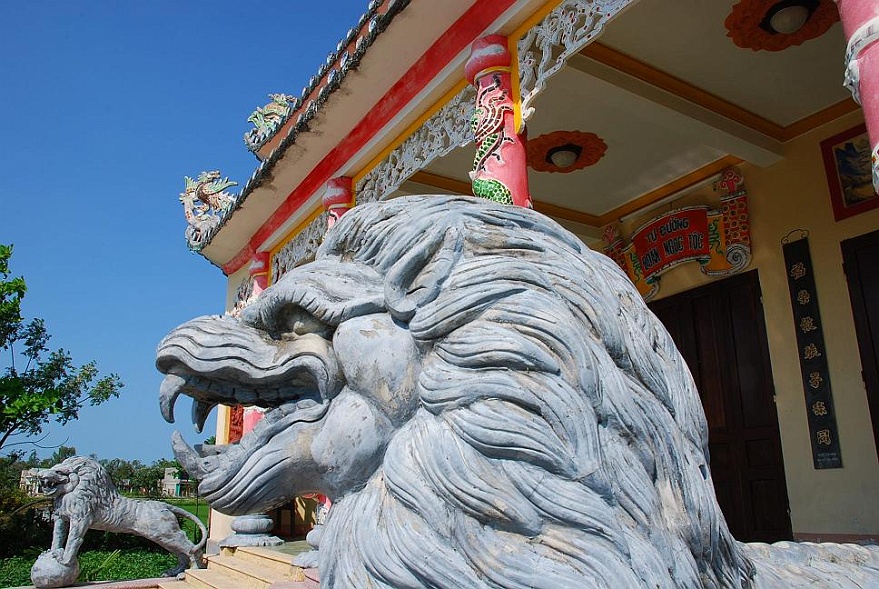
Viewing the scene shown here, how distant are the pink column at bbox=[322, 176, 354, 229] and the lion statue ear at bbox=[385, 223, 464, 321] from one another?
4.30 metres

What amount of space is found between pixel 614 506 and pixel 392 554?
0.27 m

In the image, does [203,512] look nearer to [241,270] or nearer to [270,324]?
[241,270]

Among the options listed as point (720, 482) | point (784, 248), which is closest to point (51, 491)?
point (720, 482)

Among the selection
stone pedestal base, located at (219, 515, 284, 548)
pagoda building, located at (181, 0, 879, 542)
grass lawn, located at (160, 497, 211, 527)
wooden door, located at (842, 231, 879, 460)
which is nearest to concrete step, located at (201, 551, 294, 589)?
stone pedestal base, located at (219, 515, 284, 548)

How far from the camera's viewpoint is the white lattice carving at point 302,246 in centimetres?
580

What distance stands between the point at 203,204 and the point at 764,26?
640 centimetres

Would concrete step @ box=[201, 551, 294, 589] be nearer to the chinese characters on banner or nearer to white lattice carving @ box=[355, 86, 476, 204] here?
white lattice carving @ box=[355, 86, 476, 204]

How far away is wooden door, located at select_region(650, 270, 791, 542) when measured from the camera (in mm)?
4879

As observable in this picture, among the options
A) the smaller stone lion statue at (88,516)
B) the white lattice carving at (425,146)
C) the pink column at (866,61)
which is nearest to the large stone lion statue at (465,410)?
the pink column at (866,61)

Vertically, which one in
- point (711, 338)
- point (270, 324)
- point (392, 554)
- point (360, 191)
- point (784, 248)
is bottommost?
point (392, 554)

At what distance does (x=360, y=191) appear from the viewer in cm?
504

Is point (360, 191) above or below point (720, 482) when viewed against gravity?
above

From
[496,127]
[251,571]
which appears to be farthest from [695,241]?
[251,571]

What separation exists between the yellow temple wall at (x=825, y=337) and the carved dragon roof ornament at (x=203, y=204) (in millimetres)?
5528
